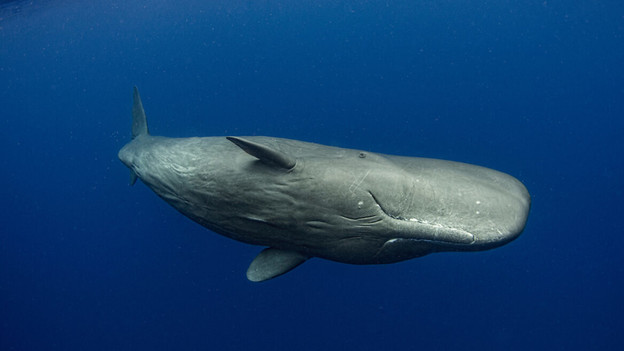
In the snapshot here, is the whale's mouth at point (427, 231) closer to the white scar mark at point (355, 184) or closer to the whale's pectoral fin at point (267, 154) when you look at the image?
the white scar mark at point (355, 184)

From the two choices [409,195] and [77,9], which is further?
[77,9]

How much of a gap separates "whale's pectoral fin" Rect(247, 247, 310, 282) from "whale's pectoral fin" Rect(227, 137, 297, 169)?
118cm

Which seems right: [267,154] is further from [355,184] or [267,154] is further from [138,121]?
[138,121]

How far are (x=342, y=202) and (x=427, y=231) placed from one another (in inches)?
35.1

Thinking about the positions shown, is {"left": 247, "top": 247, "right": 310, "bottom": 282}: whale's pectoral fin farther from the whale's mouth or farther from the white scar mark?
the whale's mouth

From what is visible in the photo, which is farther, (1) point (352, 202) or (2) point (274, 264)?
(2) point (274, 264)

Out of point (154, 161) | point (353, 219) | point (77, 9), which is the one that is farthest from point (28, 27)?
point (353, 219)

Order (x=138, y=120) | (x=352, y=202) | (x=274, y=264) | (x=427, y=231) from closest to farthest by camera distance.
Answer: (x=427, y=231), (x=352, y=202), (x=274, y=264), (x=138, y=120)

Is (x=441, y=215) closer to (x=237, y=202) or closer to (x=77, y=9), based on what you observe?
(x=237, y=202)

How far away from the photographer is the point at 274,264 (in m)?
4.21

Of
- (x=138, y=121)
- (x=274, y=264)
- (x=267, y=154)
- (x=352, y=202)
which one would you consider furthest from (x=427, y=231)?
(x=138, y=121)

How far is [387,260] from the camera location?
12.7 feet

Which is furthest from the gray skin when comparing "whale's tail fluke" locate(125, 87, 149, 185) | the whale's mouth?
"whale's tail fluke" locate(125, 87, 149, 185)

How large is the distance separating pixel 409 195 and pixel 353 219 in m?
0.63
